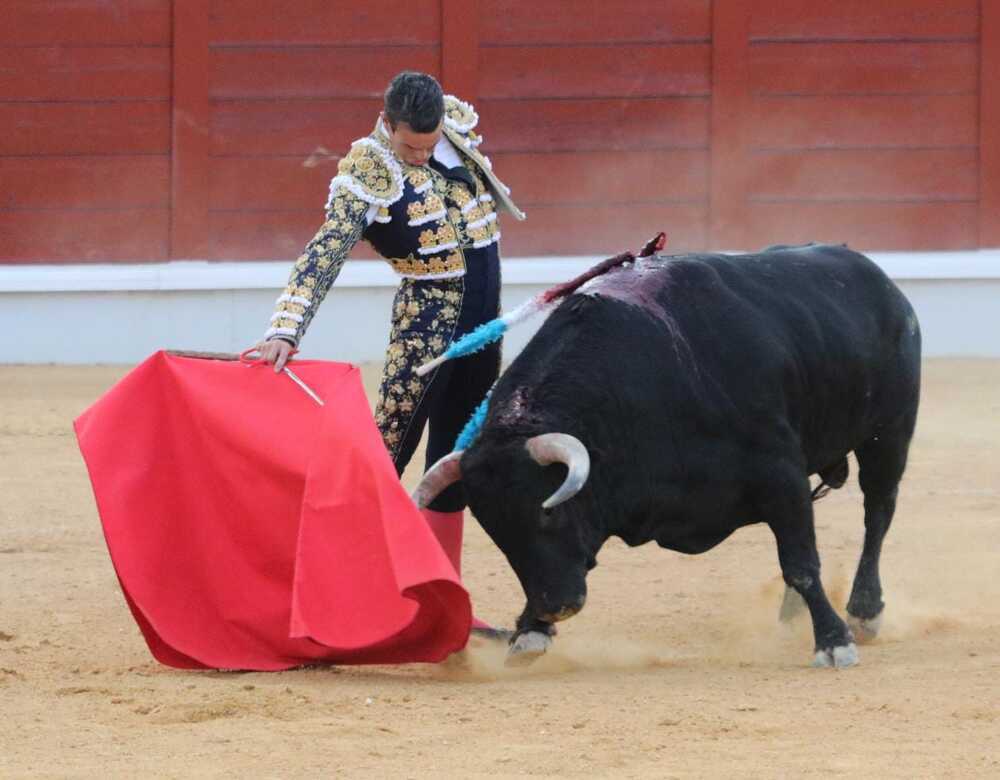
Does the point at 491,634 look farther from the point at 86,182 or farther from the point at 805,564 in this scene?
the point at 86,182

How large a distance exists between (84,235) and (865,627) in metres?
5.62

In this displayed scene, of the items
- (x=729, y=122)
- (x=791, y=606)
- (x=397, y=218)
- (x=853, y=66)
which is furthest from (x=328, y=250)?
(x=853, y=66)

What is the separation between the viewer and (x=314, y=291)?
4.04 meters

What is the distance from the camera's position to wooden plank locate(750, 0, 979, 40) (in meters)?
9.27

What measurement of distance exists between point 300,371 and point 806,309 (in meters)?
1.09

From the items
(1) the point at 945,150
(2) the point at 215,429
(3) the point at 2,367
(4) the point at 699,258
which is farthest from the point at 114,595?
(1) the point at 945,150

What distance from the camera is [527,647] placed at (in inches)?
155

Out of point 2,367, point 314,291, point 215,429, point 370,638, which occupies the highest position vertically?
point 314,291

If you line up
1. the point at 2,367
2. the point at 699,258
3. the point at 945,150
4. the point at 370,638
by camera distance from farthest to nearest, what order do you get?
the point at 945,150, the point at 2,367, the point at 699,258, the point at 370,638

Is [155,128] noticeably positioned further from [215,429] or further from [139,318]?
[215,429]

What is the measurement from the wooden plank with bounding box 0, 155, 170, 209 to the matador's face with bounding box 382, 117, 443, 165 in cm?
514

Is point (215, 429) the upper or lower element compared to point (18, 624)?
upper

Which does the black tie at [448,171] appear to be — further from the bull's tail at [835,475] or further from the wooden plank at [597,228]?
the wooden plank at [597,228]

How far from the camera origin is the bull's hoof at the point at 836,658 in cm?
391
